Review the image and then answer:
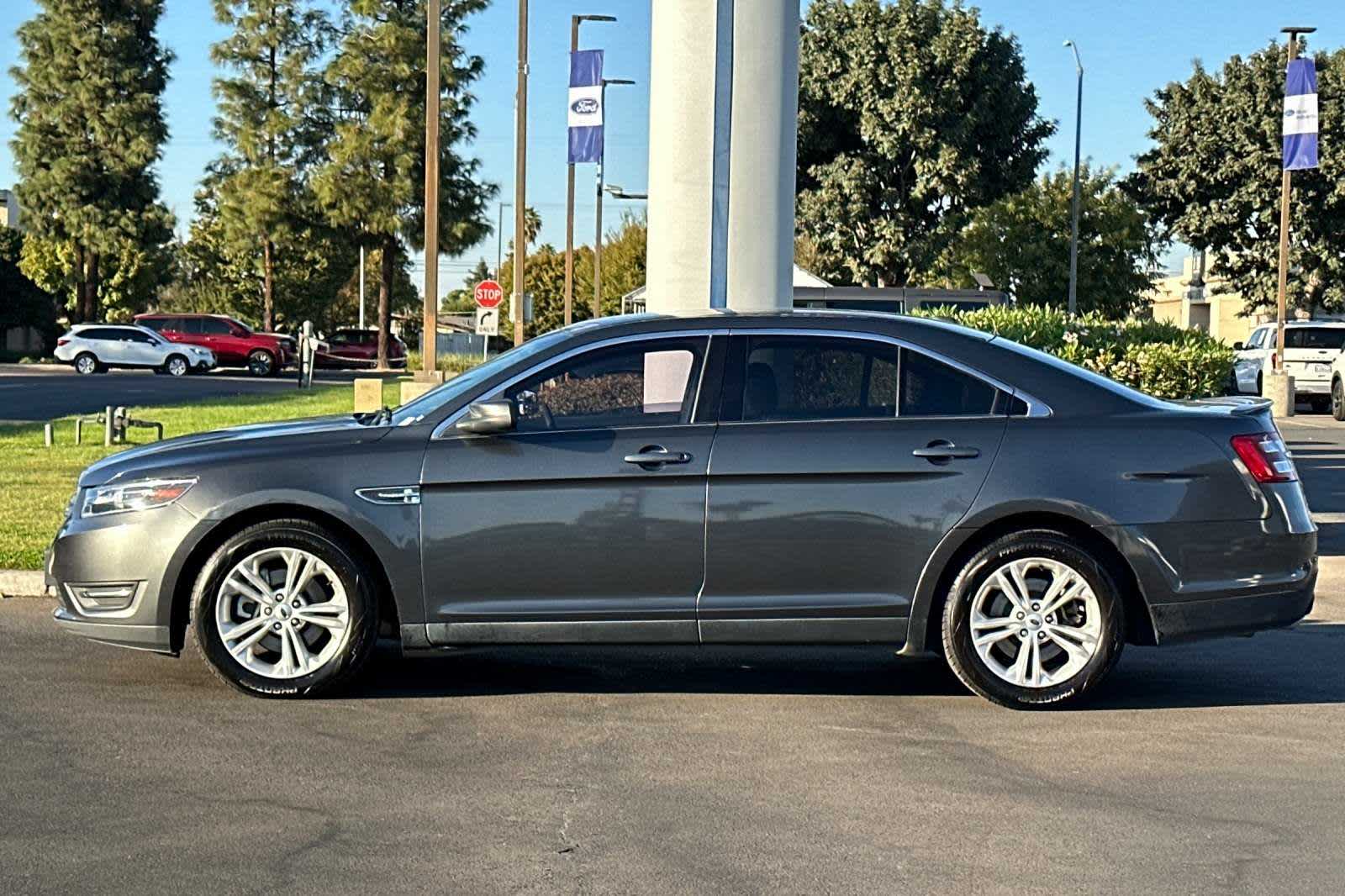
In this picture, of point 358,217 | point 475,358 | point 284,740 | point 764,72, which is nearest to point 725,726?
point 284,740

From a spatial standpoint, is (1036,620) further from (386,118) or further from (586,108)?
(386,118)

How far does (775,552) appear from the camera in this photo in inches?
276

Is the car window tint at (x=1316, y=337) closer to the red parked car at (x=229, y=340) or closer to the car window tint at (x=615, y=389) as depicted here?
the car window tint at (x=615, y=389)

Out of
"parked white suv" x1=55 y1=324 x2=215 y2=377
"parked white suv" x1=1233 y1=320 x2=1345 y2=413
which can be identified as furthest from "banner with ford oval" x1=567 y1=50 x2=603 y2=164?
"parked white suv" x1=55 y1=324 x2=215 y2=377

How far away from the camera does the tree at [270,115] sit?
197 ft

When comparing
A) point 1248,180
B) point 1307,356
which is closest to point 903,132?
point 1248,180

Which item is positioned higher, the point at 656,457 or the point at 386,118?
the point at 386,118

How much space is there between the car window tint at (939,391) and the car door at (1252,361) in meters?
29.0

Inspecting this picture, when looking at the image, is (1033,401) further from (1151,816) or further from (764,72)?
(764,72)

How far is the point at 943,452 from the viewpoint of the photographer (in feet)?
23.2

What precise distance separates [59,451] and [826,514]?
47.8ft

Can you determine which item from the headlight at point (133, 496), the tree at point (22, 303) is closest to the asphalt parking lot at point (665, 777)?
the headlight at point (133, 496)

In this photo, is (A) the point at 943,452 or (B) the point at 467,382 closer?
(A) the point at 943,452

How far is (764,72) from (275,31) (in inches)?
1982
